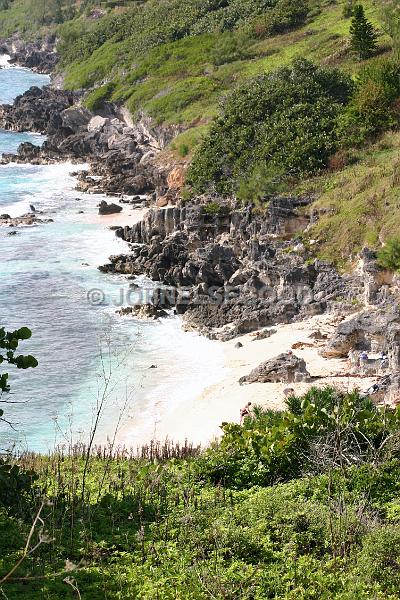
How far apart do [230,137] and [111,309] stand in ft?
49.9

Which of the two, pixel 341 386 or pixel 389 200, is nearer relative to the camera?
pixel 341 386

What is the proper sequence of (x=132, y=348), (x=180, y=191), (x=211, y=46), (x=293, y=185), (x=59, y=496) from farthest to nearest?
(x=211, y=46) < (x=180, y=191) < (x=293, y=185) < (x=132, y=348) < (x=59, y=496)

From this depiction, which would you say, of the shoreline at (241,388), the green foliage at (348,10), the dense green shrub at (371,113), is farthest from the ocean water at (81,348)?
the green foliage at (348,10)

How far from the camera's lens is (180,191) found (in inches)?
1850

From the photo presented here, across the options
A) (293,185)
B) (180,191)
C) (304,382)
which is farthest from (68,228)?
(304,382)

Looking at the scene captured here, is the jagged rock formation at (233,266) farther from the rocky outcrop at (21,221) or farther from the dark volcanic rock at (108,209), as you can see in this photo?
the rocky outcrop at (21,221)

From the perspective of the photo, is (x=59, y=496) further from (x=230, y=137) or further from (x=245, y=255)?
(x=230, y=137)

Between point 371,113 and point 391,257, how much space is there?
1337 centimetres

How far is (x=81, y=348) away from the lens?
105 feet

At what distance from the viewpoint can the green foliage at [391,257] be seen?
30.9 meters

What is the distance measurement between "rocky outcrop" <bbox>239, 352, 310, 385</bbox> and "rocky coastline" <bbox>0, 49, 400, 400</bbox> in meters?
1.80

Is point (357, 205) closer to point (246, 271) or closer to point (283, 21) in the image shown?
point (246, 271)

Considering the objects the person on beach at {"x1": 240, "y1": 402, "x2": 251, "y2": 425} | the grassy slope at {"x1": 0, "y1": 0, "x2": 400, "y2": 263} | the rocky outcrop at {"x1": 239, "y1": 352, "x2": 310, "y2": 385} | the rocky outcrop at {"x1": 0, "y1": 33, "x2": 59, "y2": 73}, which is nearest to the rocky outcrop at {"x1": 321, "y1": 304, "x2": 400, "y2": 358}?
the rocky outcrop at {"x1": 239, "y1": 352, "x2": 310, "y2": 385}

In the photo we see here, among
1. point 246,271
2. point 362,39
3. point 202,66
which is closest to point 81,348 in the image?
point 246,271
